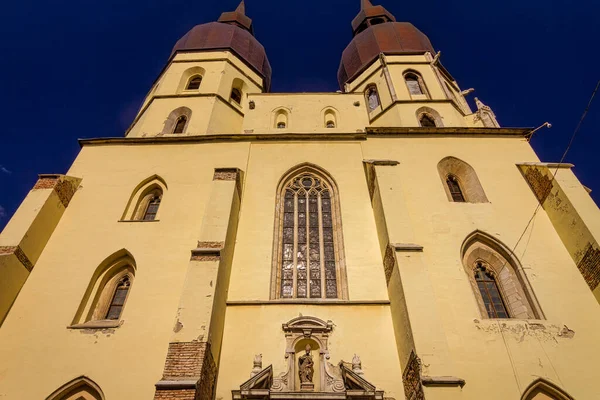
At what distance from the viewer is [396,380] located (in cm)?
752

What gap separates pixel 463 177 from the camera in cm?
1198

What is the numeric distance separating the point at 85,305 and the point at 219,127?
26.7 feet

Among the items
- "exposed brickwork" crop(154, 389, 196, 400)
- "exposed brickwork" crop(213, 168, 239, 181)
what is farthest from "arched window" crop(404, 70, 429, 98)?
"exposed brickwork" crop(154, 389, 196, 400)

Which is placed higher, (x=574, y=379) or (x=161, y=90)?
(x=161, y=90)

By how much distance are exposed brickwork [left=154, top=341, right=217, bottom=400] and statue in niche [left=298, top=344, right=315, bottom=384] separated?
5.43 feet

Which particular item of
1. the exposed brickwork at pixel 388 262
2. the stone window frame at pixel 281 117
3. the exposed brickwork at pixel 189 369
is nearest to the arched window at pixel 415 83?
the stone window frame at pixel 281 117

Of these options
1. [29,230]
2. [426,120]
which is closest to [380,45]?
[426,120]

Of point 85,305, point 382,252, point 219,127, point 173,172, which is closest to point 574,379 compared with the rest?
point 382,252

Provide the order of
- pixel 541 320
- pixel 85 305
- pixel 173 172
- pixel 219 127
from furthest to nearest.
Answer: pixel 219 127 < pixel 173 172 < pixel 85 305 < pixel 541 320

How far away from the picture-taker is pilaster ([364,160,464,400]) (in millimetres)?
6566

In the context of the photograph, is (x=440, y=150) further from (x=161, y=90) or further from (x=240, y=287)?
(x=161, y=90)

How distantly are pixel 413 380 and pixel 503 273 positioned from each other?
3845mm

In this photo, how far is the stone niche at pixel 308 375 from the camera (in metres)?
7.02

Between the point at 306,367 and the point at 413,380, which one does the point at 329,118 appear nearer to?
the point at 306,367
